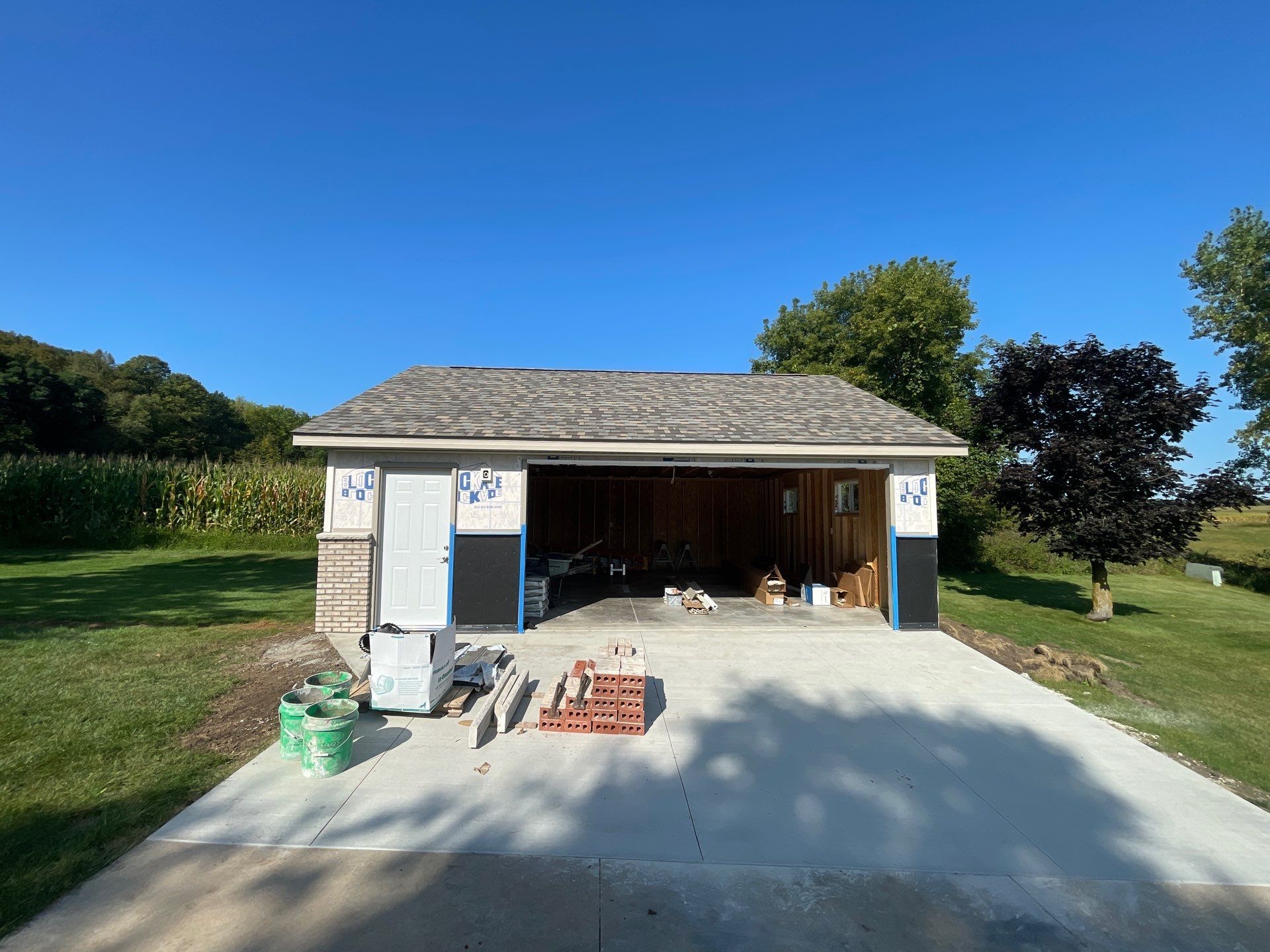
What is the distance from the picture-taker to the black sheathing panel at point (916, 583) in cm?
905

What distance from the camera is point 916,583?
909 cm

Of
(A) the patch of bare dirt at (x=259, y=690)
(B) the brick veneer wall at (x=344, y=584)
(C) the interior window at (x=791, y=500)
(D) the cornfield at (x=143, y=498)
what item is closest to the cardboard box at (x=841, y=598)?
(C) the interior window at (x=791, y=500)

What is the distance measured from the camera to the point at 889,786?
4.16m

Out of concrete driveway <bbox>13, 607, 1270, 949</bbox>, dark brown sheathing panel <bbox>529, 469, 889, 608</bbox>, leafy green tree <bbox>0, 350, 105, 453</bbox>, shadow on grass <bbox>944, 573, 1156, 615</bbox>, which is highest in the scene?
leafy green tree <bbox>0, 350, 105, 453</bbox>

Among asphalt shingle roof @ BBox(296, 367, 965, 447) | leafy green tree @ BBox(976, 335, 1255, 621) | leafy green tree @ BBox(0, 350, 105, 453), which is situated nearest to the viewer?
asphalt shingle roof @ BBox(296, 367, 965, 447)

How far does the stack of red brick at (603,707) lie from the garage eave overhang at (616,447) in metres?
3.91

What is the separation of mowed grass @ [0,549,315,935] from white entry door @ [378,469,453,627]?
168 cm

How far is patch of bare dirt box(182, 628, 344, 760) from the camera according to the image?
4586 millimetres

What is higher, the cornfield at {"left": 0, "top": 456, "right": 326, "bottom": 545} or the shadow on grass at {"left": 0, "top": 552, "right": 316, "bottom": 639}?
the cornfield at {"left": 0, "top": 456, "right": 326, "bottom": 545}

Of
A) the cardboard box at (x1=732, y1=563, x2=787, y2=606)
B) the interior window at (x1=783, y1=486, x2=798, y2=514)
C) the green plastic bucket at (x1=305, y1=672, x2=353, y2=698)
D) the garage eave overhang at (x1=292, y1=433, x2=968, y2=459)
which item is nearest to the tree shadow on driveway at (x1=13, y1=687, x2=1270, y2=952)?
the green plastic bucket at (x1=305, y1=672, x2=353, y2=698)

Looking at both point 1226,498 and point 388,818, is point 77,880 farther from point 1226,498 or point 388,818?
point 1226,498

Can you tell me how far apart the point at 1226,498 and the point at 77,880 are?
1433 cm

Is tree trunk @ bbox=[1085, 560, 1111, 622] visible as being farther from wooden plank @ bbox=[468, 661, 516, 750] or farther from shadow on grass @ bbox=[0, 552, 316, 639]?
shadow on grass @ bbox=[0, 552, 316, 639]

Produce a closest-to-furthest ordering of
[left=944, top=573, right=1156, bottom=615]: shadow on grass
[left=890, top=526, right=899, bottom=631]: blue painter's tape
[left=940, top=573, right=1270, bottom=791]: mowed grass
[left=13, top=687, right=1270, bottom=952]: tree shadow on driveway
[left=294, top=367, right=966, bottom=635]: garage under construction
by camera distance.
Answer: [left=13, top=687, right=1270, bottom=952]: tree shadow on driveway < [left=940, top=573, right=1270, bottom=791]: mowed grass < [left=294, top=367, right=966, bottom=635]: garage under construction < [left=890, top=526, right=899, bottom=631]: blue painter's tape < [left=944, top=573, right=1156, bottom=615]: shadow on grass
